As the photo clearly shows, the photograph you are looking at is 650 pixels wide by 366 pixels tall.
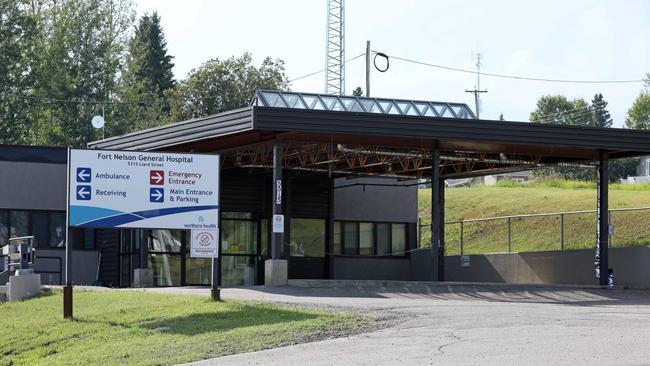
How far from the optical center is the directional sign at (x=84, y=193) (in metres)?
22.1

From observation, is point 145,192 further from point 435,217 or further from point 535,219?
point 535,219

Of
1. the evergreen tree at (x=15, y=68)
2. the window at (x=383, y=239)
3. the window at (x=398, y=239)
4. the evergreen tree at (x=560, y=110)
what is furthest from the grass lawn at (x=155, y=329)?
the evergreen tree at (x=560, y=110)

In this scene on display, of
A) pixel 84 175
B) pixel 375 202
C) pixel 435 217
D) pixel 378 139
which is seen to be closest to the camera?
pixel 84 175

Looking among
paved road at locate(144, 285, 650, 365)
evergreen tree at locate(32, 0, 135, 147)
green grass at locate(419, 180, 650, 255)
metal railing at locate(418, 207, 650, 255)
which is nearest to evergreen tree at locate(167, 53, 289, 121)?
evergreen tree at locate(32, 0, 135, 147)

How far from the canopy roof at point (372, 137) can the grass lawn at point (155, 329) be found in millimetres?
6303

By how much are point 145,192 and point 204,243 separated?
1594 mm

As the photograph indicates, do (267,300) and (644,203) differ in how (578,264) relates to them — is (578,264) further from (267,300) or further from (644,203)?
(644,203)

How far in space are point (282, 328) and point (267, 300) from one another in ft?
15.7

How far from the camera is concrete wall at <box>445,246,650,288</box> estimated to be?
31.7m

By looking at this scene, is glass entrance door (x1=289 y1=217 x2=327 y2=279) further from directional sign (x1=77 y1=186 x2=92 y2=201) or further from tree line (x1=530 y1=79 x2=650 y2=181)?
tree line (x1=530 y1=79 x2=650 y2=181)

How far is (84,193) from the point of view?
22.1 meters

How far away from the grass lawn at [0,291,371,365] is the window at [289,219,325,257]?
14.8m

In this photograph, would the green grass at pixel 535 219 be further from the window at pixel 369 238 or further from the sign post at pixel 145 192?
the sign post at pixel 145 192

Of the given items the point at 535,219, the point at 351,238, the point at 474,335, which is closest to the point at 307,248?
the point at 351,238
